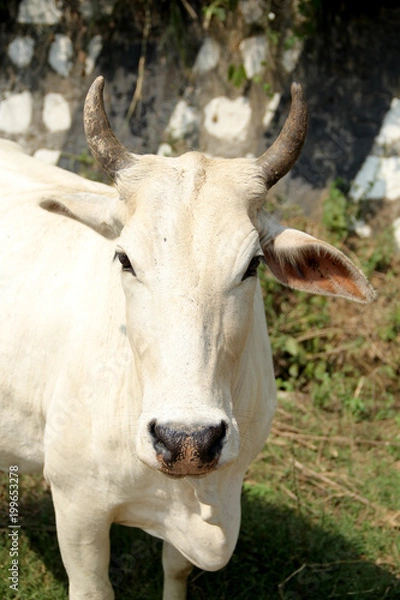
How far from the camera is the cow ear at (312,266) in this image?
3.27 meters

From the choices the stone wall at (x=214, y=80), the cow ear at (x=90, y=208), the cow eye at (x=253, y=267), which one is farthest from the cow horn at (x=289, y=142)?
the stone wall at (x=214, y=80)

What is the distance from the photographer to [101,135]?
3260mm

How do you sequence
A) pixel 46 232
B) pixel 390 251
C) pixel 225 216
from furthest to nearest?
pixel 390 251 → pixel 46 232 → pixel 225 216

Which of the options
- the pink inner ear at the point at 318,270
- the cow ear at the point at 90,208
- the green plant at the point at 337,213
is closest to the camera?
the pink inner ear at the point at 318,270

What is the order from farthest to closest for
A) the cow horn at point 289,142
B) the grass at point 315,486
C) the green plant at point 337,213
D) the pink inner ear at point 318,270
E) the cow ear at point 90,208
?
the green plant at point 337,213, the grass at point 315,486, the cow ear at point 90,208, the pink inner ear at point 318,270, the cow horn at point 289,142

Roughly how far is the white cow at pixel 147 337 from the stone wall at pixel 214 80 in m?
2.92

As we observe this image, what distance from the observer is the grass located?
4430 millimetres

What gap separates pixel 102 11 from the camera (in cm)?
702

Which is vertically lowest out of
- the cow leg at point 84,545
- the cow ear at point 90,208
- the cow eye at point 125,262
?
the cow leg at point 84,545

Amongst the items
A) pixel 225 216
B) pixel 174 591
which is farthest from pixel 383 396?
pixel 225 216

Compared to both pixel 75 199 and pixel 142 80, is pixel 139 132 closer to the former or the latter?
pixel 142 80

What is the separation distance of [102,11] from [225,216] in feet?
15.3

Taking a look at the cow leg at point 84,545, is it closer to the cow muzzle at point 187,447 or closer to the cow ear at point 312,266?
the cow muzzle at point 187,447

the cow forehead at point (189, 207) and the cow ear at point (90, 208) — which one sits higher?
the cow forehead at point (189, 207)
